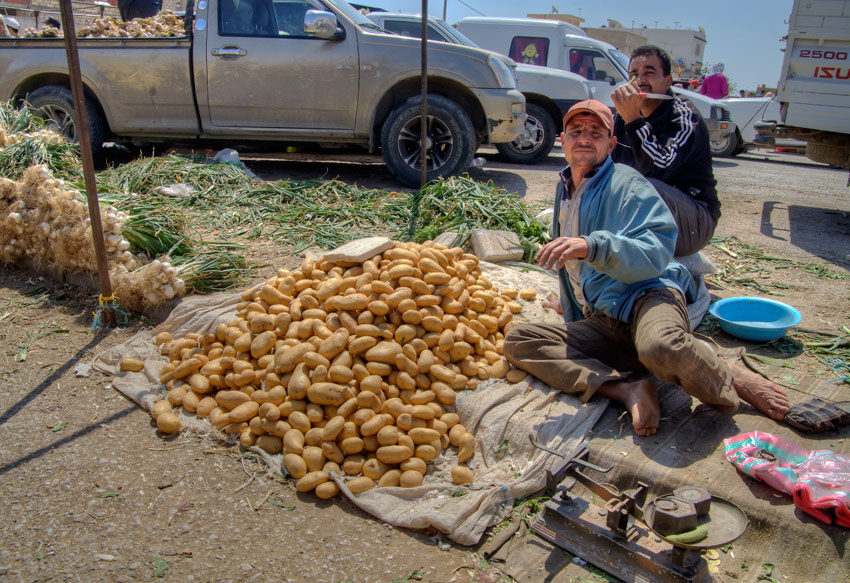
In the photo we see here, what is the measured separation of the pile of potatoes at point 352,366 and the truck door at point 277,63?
375cm

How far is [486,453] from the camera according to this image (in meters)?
2.81

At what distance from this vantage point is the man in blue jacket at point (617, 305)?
2605 mm

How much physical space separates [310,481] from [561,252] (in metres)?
1.37

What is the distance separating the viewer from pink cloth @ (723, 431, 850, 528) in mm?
2137

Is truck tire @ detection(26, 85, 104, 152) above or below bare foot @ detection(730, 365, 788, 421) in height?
→ above

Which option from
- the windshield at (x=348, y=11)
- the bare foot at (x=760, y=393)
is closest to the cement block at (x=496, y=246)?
the bare foot at (x=760, y=393)

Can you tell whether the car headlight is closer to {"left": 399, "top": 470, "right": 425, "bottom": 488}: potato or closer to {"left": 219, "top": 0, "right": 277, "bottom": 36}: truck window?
{"left": 219, "top": 0, "right": 277, "bottom": 36}: truck window

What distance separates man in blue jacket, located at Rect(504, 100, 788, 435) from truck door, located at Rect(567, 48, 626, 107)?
28.0ft

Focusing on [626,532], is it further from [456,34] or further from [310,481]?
[456,34]

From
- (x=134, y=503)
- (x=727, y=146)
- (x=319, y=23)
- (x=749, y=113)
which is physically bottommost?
(x=134, y=503)

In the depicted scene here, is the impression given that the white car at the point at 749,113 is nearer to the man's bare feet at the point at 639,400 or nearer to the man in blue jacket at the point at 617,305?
the man in blue jacket at the point at 617,305

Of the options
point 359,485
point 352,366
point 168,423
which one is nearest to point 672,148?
point 352,366

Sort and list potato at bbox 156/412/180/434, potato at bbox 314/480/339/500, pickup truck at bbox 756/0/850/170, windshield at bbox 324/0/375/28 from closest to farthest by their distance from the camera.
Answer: potato at bbox 314/480/339/500
potato at bbox 156/412/180/434
windshield at bbox 324/0/375/28
pickup truck at bbox 756/0/850/170

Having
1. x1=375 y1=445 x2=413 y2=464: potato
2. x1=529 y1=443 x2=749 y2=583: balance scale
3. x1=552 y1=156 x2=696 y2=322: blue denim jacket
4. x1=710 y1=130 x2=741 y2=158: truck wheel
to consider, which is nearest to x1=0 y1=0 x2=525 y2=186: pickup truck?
x1=552 y1=156 x2=696 y2=322: blue denim jacket
